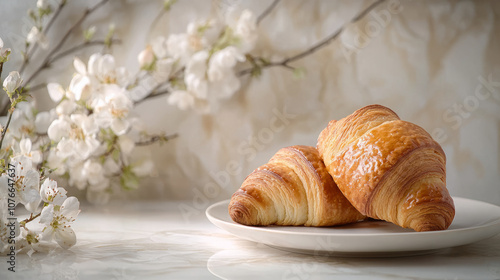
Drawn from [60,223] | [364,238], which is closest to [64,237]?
[60,223]

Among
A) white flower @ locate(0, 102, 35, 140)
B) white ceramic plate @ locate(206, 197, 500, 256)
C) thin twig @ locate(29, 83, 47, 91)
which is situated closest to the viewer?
white ceramic plate @ locate(206, 197, 500, 256)

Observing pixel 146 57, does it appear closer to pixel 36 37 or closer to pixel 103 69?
pixel 103 69

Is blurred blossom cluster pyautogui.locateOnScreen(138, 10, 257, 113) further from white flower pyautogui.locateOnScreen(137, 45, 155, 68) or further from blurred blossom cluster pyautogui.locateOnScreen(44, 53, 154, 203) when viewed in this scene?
blurred blossom cluster pyautogui.locateOnScreen(44, 53, 154, 203)

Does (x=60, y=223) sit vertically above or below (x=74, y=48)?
below

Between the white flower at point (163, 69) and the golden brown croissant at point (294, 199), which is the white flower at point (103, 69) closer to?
the white flower at point (163, 69)

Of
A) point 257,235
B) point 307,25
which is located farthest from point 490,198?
point 257,235

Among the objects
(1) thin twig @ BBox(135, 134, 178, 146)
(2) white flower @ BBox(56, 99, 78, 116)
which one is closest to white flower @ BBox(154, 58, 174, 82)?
(1) thin twig @ BBox(135, 134, 178, 146)

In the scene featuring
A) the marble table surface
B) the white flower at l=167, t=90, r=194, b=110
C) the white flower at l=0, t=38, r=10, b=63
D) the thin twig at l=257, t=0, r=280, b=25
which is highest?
the thin twig at l=257, t=0, r=280, b=25

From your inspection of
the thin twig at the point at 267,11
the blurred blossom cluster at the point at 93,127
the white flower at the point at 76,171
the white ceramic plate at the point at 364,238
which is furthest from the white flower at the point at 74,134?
the thin twig at the point at 267,11
